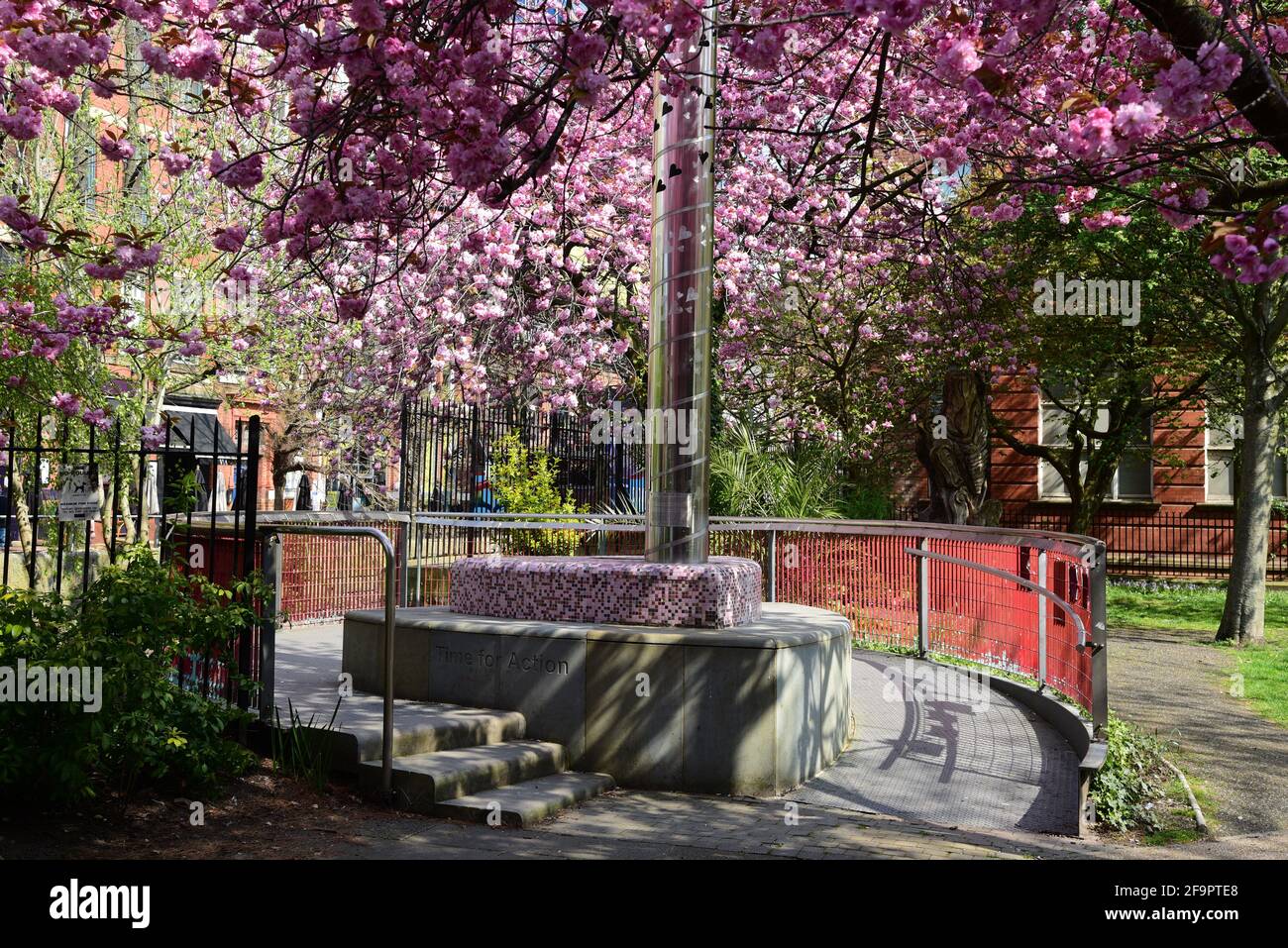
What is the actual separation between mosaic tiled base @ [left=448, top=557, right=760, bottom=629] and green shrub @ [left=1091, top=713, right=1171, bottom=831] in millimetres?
2643

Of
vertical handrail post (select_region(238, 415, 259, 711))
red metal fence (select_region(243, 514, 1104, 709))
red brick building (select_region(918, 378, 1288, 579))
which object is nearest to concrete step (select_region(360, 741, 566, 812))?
vertical handrail post (select_region(238, 415, 259, 711))

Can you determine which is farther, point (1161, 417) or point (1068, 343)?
point (1161, 417)

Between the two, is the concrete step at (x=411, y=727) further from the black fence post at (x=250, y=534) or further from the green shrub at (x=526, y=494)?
the green shrub at (x=526, y=494)

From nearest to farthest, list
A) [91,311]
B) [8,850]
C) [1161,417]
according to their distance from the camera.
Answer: [8,850], [91,311], [1161,417]

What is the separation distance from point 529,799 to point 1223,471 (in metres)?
25.2

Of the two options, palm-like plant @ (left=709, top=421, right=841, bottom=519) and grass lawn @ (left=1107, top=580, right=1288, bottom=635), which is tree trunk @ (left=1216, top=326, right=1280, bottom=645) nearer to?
grass lawn @ (left=1107, top=580, right=1288, bottom=635)

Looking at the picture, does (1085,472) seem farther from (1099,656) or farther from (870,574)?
(1099,656)

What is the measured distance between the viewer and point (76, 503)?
275 inches

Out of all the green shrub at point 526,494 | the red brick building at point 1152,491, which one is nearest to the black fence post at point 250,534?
the green shrub at point 526,494

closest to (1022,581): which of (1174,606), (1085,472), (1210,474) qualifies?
(1174,606)

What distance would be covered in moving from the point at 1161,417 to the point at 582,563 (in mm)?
21685

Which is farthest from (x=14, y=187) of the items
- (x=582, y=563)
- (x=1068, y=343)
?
(x=1068, y=343)

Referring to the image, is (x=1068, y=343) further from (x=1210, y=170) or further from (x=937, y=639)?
(x=1210, y=170)

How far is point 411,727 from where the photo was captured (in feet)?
23.3
